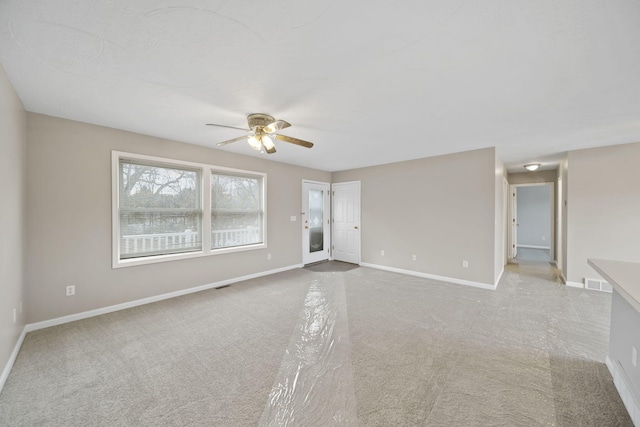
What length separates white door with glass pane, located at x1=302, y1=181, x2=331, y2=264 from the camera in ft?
18.6

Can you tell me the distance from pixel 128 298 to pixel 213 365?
204cm

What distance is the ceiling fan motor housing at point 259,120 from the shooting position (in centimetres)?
258

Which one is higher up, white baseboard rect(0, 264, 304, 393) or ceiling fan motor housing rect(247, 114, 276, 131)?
ceiling fan motor housing rect(247, 114, 276, 131)

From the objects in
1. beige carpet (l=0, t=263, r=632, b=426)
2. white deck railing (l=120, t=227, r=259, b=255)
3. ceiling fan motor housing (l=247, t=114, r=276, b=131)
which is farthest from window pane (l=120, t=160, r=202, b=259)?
ceiling fan motor housing (l=247, t=114, r=276, b=131)

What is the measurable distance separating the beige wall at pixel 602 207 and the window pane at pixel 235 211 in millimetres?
5535

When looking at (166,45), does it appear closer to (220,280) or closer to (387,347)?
(387,347)

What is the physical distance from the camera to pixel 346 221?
6.07 metres

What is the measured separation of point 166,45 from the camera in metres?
1.54

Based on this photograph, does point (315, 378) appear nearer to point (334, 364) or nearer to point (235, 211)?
point (334, 364)

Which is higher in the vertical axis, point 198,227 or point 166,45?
point 166,45

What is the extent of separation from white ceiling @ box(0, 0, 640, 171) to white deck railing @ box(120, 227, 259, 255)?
150cm

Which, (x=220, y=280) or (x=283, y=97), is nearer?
(x=283, y=97)

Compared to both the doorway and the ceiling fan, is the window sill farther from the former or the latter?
the doorway

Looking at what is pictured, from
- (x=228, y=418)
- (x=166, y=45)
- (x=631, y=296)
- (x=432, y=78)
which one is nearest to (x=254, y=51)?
(x=166, y=45)
